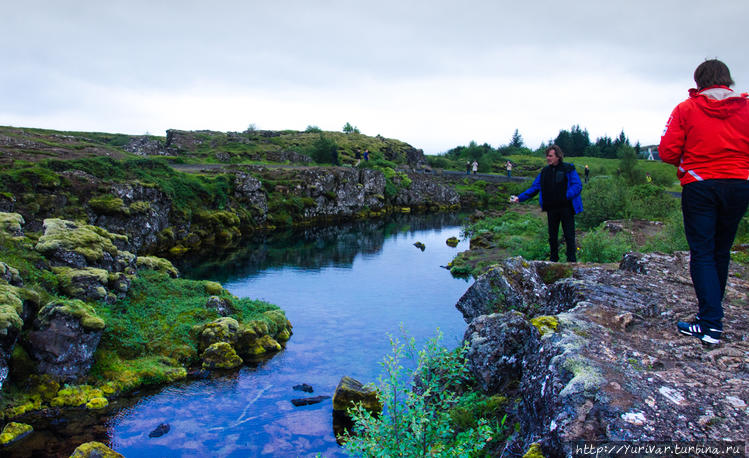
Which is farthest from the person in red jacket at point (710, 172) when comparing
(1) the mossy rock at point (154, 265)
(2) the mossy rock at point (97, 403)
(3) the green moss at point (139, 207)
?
(3) the green moss at point (139, 207)

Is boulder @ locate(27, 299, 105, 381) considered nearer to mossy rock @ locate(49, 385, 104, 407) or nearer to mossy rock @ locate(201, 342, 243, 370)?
mossy rock @ locate(49, 385, 104, 407)

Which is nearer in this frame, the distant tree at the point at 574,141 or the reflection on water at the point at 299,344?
the reflection on water at the point at 299,344

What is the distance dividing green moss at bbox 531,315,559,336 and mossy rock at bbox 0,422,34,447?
39.2 feet

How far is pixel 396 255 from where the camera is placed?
117 ft

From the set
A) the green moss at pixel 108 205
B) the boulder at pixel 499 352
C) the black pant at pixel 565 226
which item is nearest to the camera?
the boulder at pixel 499 352

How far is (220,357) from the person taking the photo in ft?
51.1

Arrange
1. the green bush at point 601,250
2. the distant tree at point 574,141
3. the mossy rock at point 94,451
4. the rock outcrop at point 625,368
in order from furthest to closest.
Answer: the distant tree at point 574,141
the green bush at point 601,250
the mossy rock at point 94,451
the rock outcrop at point 625,368

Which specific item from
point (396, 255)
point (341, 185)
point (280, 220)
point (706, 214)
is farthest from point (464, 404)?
point (341, 185)

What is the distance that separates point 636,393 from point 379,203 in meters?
63.1

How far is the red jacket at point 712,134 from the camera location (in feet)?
19.5

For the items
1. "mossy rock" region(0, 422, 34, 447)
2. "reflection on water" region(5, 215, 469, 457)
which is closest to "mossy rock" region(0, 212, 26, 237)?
"mossy rock" region(0, 422, 34, 447)

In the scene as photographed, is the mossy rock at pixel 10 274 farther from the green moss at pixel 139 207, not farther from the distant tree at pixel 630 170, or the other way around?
the distant tree at pixel 630 170

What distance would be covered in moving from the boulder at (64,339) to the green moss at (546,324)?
12.3 meters

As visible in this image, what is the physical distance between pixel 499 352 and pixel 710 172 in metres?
4.45
